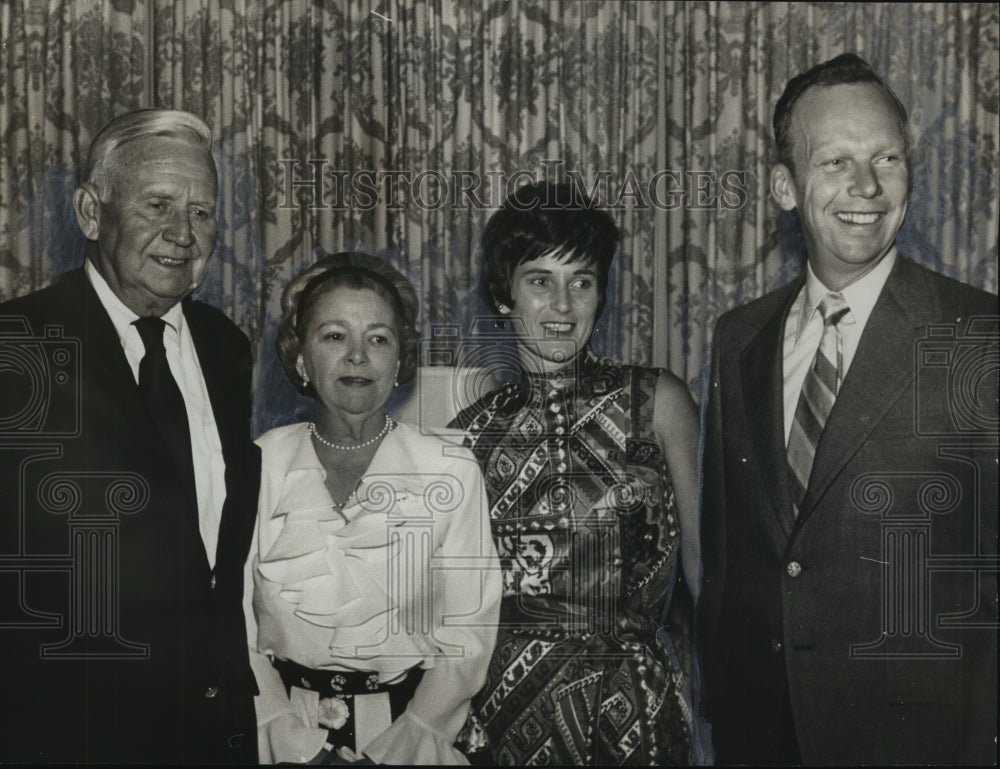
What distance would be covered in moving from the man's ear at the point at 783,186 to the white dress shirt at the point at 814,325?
249 millimetres

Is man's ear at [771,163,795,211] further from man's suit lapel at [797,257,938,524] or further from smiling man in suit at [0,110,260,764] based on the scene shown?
smiling man in suit at [0,110,260,764]

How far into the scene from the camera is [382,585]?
124 inches

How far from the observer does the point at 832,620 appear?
318cm

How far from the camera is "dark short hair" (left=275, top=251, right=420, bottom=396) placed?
10.4 feet

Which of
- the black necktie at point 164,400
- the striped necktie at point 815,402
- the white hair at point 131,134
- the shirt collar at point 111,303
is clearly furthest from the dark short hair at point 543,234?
the shirt collar at point 111,303

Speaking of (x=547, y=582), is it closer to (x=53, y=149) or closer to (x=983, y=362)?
(x=983, y=362)

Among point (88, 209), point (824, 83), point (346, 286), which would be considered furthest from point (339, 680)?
point (824, 83)

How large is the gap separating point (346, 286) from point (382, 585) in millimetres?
1003

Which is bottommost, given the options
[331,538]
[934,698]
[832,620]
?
[934,698]

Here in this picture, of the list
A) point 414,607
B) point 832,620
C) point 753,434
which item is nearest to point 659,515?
point 753,434

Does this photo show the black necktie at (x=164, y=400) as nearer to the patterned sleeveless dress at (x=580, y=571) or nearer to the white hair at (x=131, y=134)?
the white hair at (x=131, y=134)

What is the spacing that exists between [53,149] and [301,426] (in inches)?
49.8

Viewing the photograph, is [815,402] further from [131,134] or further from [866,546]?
[131,134]

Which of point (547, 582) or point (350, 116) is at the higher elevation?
point (350, 116)
